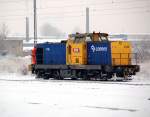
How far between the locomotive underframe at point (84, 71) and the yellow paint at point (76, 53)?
595 mm

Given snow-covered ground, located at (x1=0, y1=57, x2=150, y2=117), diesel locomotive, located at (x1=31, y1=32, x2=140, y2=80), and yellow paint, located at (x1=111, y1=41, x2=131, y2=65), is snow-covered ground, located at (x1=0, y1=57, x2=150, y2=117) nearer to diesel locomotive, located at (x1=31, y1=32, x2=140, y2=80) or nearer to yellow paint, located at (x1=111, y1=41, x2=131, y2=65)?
diesel locomotive, located at (x1=31, y1=32, x2=140, y2=80)

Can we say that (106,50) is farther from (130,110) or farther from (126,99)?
(130,110)

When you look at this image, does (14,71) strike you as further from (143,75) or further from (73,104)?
(73,104)

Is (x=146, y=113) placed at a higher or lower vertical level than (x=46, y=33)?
lower

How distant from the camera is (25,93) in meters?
15.2

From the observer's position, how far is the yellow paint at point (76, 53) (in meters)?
24.4

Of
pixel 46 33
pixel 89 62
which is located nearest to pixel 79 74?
pixel 89 62

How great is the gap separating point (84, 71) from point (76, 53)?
140 centimetres

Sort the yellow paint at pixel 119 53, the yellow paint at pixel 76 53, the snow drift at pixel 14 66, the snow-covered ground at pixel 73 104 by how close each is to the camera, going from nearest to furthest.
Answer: the snow-covered ground at pixel 73 104
the yellow paint at pixel 119 53
the yellow paint at pixel 76 53
the snow drift at pixel 14 66

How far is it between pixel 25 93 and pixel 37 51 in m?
11.8

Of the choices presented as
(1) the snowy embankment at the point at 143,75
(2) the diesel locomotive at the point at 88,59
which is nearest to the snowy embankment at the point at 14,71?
(2) the diesel locomotive at the point at 88,59

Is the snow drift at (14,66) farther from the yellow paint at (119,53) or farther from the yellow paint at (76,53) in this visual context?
the yellow paint at (119,53)

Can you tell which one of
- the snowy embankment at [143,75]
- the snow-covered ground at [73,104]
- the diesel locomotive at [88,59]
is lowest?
the snow-covered ground at [73,104]

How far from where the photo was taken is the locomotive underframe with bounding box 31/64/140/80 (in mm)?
23141
